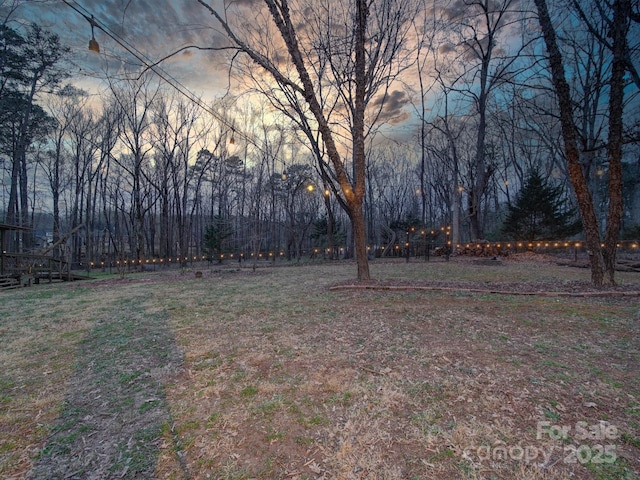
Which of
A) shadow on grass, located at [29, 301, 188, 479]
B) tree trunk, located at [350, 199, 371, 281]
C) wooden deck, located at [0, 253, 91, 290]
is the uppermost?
tree trunk, located at [350, 199, 371, 281]

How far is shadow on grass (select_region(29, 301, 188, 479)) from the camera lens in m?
1.55

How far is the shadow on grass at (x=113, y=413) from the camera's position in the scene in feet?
5.09

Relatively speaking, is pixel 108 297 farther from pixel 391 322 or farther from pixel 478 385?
pixel 478 385

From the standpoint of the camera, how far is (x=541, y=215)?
1762 centimetres

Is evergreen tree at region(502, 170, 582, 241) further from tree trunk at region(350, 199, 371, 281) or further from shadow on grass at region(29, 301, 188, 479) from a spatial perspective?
shadow on grass at region(29, 301, 188, 479)

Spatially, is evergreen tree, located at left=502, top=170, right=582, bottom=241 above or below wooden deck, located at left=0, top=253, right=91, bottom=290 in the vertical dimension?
above

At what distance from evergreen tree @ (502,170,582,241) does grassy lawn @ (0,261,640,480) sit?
16.1 metres

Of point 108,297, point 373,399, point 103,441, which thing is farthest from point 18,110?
point 373,399

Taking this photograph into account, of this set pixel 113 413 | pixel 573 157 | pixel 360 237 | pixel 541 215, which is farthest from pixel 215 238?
pixel 541 215

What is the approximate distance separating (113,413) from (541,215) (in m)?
22.4

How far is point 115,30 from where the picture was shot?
5.13 meters

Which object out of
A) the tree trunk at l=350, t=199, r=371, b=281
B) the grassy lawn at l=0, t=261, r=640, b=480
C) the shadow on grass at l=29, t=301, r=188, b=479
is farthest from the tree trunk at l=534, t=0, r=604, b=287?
the shadow on grass at l=29, t=301, r=188, b=479

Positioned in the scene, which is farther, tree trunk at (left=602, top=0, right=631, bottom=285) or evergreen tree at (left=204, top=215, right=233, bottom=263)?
evergreen tree at (left=204, top=215, right=233, bottom=263)

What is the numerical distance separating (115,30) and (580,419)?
8.28 metres
